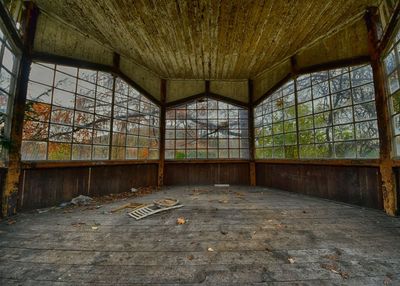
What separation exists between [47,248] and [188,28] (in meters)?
3.94

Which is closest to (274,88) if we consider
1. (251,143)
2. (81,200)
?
(251,143)

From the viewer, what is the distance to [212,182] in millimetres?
5730

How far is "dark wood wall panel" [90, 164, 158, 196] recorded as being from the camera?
3.91 m

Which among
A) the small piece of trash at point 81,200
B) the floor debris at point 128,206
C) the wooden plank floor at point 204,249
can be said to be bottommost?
the wooden plank floor at point 204,249

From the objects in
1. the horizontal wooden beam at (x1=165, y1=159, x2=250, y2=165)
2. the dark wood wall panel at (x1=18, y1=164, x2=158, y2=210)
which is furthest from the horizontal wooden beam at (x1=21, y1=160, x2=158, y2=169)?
the horizontal wooden beam at (x1=165, y1=159, x2=250, y2=165)

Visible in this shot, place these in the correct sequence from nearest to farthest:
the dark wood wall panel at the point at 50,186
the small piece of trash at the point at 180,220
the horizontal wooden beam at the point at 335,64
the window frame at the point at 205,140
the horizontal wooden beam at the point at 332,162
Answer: the small piece of trash at the point at 180,220 < the dark wood wall panel at the point at 50,186 < the horizontal wooden beam at the point at 332,162 < the horizontal wooden beam at the point at 335,64 < the window frame at the point at 205,140

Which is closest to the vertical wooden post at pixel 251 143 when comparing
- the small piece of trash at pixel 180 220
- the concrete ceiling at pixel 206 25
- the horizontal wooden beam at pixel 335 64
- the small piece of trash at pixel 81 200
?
the concrete ceiling at pixel 206 25

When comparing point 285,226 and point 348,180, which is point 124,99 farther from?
point 348,180

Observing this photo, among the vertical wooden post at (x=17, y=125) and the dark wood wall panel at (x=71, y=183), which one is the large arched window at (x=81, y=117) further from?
the dark wood wall panel at (x=71, y=183)

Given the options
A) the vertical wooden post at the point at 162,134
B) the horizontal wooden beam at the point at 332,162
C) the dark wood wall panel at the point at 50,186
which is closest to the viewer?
the dark wood wall panel at the point at 50,186

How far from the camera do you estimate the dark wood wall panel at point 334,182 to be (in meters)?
3.00

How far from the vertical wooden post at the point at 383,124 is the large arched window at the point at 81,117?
16.6 feet

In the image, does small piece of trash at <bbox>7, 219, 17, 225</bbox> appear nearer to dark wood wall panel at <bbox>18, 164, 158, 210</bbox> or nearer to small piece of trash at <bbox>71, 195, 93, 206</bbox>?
dark wood wall panel at <bbox>18, 164, 158, 210</bbox>

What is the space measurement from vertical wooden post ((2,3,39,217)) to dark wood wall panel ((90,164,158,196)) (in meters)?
1.23
